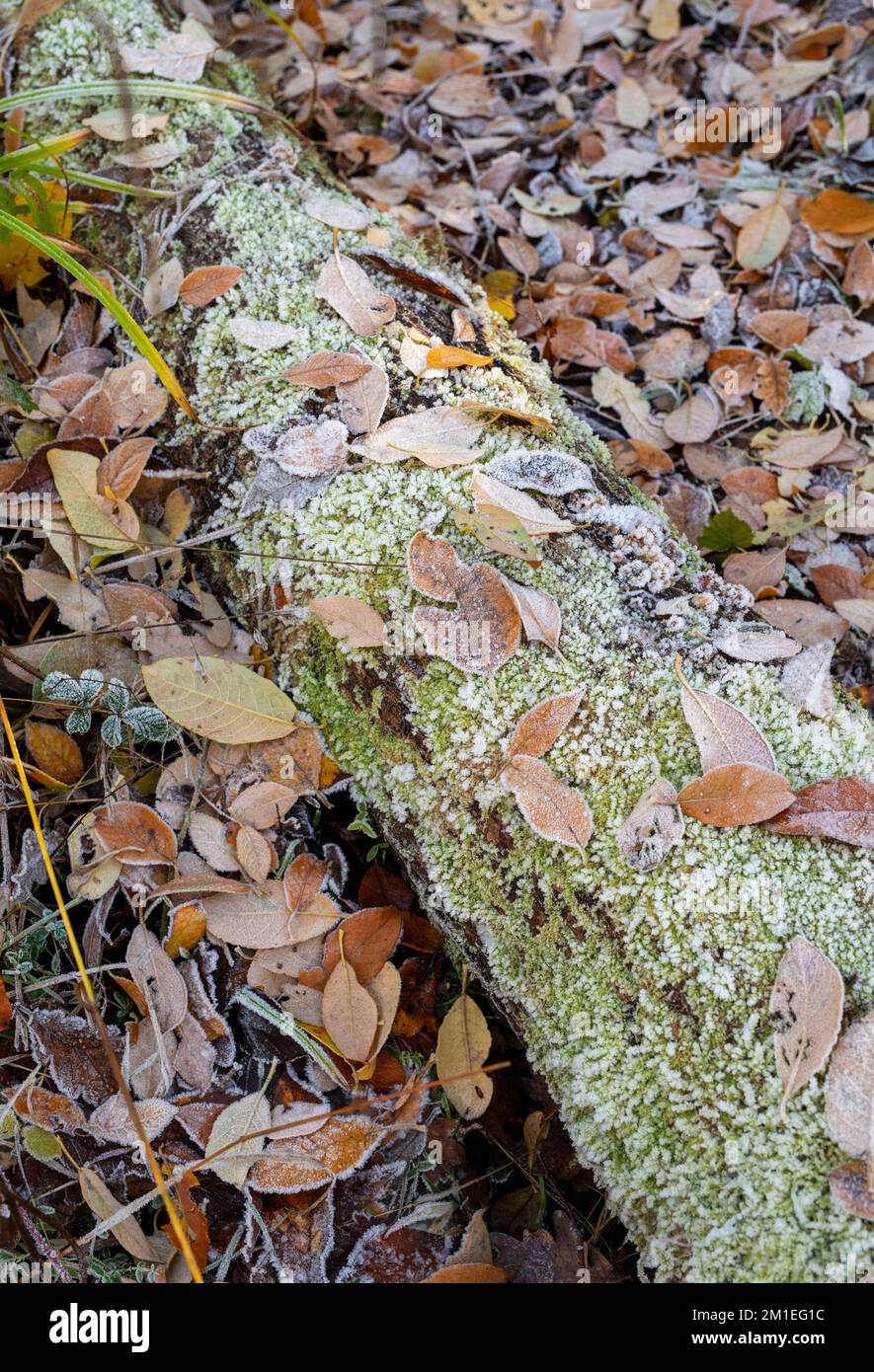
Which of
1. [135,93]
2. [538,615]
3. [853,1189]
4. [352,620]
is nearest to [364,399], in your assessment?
[352,620]

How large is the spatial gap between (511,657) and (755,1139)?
2.42 ft

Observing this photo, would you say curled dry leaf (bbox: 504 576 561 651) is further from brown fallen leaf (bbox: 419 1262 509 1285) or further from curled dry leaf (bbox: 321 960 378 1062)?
brown fallen leaf (bbox: 419 1262 509 1285)

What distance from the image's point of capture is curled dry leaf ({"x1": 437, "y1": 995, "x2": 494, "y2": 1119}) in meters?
1.54

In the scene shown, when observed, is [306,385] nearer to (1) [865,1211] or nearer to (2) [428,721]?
(2) [428,721]

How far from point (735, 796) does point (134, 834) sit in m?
1.00

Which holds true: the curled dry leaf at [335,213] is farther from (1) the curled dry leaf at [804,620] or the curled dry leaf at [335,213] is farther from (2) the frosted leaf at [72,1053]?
(2) the frosted leaf at [72,1053]

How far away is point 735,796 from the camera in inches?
51.6

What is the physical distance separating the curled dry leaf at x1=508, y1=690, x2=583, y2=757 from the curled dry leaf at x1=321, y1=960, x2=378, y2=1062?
1.58ft

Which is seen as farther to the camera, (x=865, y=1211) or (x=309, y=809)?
(x=309, y=809)

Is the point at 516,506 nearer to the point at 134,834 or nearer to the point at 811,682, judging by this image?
the point at 811,682

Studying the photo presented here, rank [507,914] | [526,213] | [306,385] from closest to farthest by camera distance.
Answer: [507,914] < [306,385] < [526,213]

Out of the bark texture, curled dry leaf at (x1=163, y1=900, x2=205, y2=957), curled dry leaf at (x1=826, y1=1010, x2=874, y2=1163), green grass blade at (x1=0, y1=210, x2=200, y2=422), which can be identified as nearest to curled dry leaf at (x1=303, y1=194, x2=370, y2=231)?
the bark texture
